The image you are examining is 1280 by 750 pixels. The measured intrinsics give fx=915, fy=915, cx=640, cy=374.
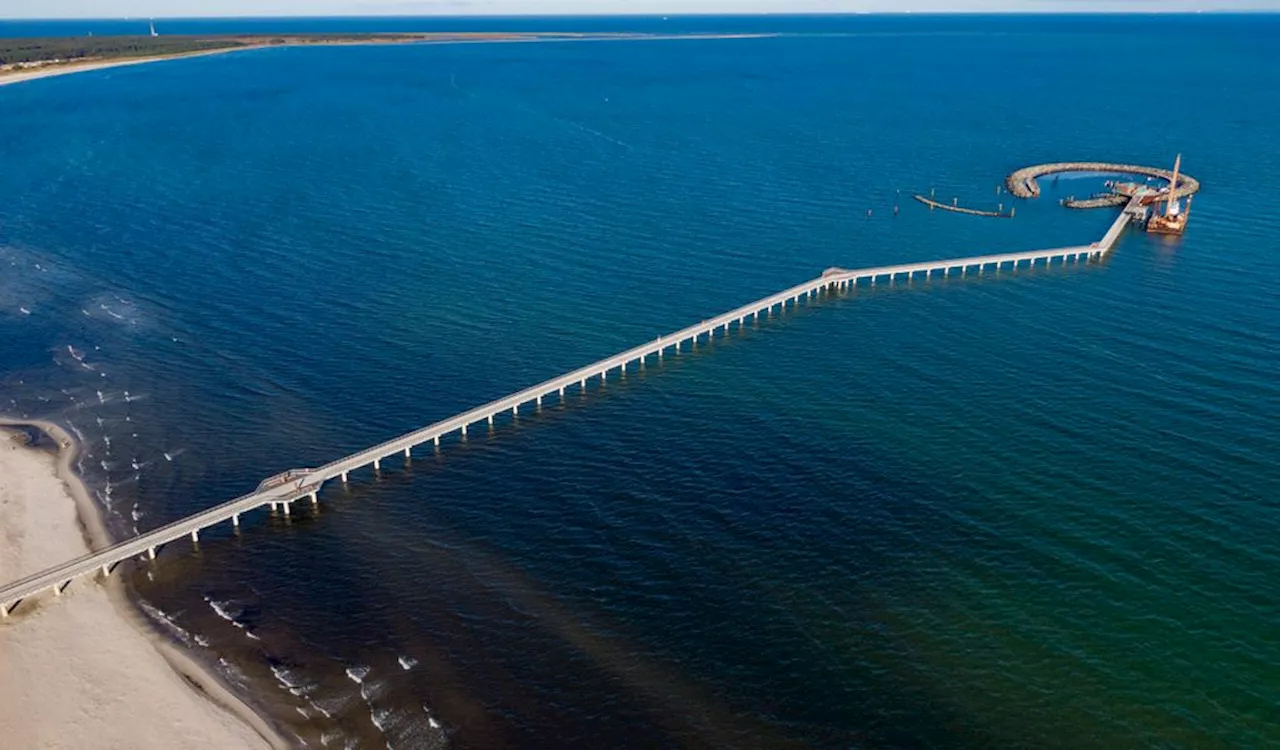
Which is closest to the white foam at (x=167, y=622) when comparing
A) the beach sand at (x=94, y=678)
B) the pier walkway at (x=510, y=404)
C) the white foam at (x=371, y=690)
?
the beach sand at (x=94, y=678)

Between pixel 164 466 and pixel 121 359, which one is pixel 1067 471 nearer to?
pixel 164 466

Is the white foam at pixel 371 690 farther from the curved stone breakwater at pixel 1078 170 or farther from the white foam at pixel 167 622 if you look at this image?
the curved stone breakwater at pixel 1078 170

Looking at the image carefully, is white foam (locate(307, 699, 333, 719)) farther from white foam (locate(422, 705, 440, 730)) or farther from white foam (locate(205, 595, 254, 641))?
white foam (locate(205, 595, 254, 641))

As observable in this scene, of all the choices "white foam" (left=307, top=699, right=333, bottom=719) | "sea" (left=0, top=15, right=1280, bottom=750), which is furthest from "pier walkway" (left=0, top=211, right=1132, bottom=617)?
"white foam" (left=307, top=699, right=333, bottom=719)

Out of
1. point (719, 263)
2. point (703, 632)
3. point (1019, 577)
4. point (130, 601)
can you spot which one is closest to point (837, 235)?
point (719, 263)

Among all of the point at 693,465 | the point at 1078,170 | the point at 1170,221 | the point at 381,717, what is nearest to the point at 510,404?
the point at 693,465

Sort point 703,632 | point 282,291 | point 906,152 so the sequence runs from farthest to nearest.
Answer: point 906,152, point 282,291, point 703,632
